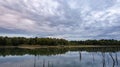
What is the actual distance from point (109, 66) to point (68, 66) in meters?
6.53

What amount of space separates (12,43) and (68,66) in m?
106

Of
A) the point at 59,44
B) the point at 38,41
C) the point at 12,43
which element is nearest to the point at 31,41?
the point at 38,41

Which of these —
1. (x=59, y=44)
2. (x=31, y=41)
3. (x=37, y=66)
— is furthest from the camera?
(x=59, y=44)

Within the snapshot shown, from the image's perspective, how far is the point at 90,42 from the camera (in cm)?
17562

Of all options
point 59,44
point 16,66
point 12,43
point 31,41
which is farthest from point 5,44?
point 16,66

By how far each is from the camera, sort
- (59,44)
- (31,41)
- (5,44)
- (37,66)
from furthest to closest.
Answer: (59,44) → (31,41) → (5,44) → (37,66)

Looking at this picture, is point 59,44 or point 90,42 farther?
point 90,42

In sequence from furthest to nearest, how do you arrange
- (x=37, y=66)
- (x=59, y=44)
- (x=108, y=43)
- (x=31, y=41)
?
(x=108, y=43) < (x=59, y=44) < (x=31, y=41) < (x=37, y=66)

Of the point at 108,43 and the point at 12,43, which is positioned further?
the point at 108,43

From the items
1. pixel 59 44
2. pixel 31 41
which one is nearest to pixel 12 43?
pixel 31 41

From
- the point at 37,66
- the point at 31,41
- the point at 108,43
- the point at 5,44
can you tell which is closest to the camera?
the point at 37,66

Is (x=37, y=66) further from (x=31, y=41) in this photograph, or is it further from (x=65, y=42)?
(x=65, y=42)

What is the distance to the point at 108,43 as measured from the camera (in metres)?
174

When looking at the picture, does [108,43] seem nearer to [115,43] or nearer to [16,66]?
[115,43]
